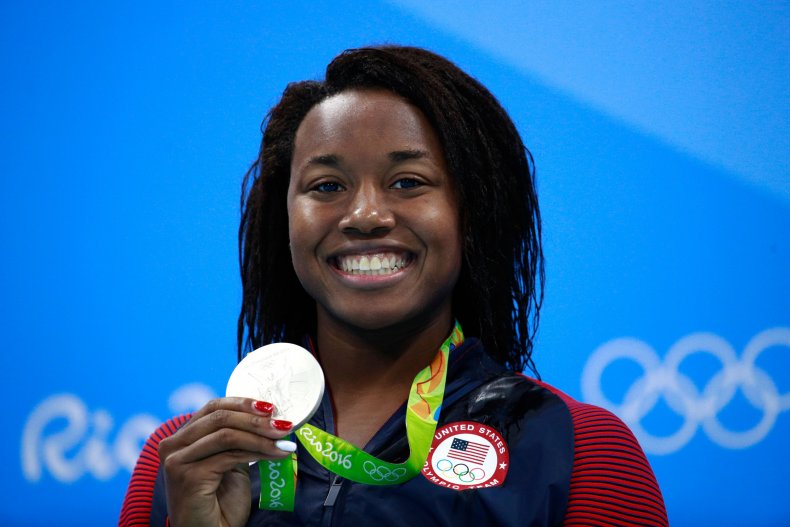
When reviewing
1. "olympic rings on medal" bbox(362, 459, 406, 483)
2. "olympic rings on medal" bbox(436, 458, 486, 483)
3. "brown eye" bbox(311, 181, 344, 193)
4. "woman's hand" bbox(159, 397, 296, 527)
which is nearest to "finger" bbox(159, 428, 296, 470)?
"woman's hand" bbox(159, 397, 296, 527)

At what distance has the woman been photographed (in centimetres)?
126

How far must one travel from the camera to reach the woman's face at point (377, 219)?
4.47ft

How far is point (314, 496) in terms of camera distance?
132 centimetres

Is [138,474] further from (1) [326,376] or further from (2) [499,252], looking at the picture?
(2) [499,252]

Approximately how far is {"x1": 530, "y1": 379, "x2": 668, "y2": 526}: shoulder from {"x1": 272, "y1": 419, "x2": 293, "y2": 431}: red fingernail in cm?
39

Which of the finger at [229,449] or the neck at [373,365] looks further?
the neck at [373,365]

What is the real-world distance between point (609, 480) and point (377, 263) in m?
0.44

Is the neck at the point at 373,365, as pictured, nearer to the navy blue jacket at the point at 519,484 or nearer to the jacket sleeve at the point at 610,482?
the navy blue jacket at the point at 519,484

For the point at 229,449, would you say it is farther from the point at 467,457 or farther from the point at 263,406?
the point at 467,457

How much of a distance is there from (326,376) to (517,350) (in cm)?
35

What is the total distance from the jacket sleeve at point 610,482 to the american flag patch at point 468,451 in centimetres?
12

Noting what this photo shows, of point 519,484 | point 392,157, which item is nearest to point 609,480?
point 519,484

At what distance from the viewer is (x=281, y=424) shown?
1187 mm

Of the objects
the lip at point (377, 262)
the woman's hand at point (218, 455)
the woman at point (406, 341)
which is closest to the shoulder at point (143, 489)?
the woman at point (406, 341)
